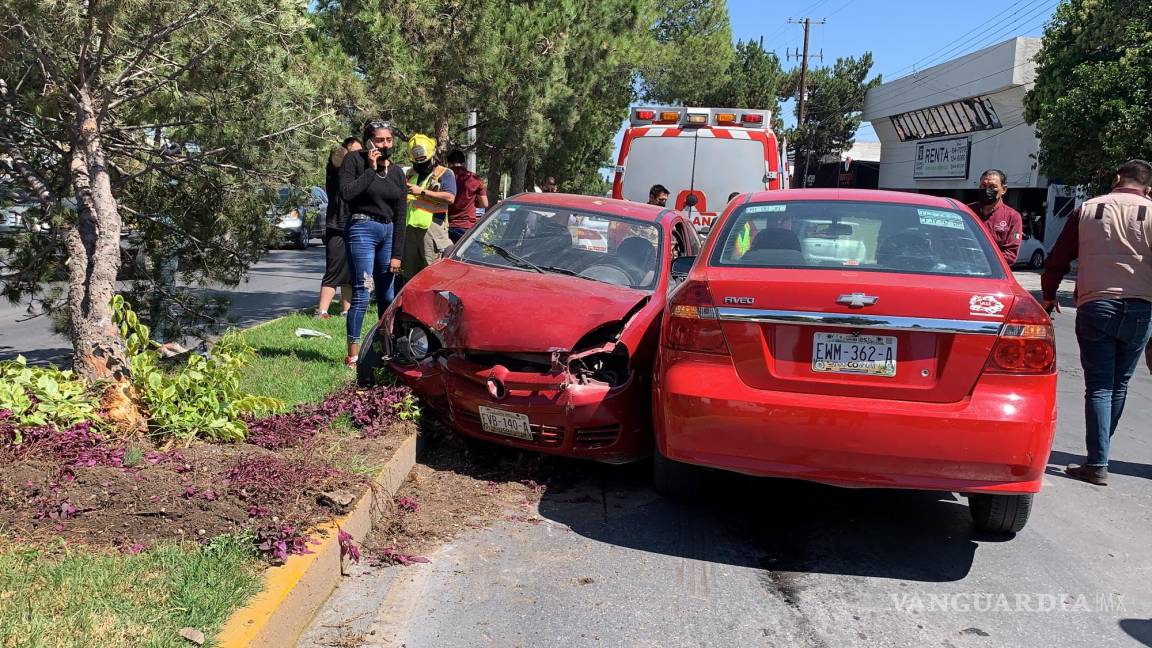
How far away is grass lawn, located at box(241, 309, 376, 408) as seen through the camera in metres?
6.48

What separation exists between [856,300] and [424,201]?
18.7 feet

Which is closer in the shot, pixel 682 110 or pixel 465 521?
pixel 465 521

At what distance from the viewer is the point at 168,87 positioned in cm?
631

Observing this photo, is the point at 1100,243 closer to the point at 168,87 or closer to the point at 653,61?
the point at 168,87

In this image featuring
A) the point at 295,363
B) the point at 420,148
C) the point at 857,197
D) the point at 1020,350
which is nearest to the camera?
the point at 1020,350

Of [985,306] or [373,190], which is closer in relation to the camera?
[985,306]

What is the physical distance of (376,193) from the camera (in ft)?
24.4

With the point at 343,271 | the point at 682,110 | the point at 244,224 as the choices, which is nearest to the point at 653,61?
the point at 682,110

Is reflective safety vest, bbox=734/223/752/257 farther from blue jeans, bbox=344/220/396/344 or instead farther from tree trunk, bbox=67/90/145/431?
blue jeans, bbox=344/220/396/344

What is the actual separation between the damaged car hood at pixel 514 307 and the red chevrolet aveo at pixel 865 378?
0.78m

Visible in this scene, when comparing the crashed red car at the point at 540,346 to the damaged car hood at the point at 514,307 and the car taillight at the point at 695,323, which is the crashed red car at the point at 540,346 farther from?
the car taillight at the point at 695,323

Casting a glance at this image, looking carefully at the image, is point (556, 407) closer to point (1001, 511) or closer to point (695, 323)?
point (695, 323)

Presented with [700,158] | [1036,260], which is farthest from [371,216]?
[1036,260]

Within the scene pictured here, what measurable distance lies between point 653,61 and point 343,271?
1161 centimetres
